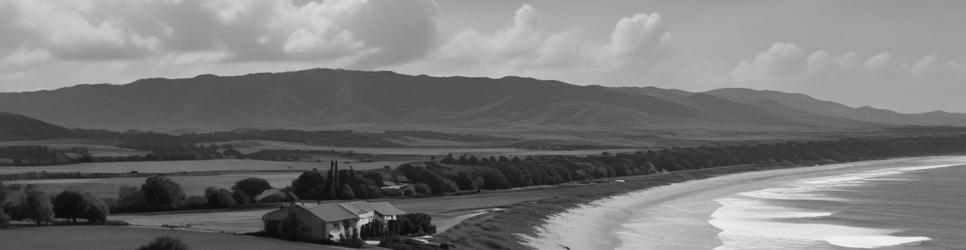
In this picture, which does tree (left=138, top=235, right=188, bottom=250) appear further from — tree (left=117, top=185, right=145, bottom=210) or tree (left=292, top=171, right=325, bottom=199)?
tree (left=292, top=171, right=325, bottom=199)

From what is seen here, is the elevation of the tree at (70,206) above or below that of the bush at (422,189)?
below

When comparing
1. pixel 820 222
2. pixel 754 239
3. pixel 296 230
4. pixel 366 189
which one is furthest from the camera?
pixel 366 189

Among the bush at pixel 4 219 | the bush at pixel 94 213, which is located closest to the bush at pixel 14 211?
the bush at pixel 4 219

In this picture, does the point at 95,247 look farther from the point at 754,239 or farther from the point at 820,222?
the point at 820,222

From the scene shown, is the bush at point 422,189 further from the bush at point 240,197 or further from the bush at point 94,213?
the bush at point 94,213

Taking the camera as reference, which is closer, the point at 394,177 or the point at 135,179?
the point at 135,179

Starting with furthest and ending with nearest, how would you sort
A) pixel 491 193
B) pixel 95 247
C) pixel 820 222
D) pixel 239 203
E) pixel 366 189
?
pixel 491 193 → pixel 366 189 → pixel 239 203 → pixel 820 222 → pixel 95 247

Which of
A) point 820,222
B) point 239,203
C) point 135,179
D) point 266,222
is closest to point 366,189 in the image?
point 239,203
